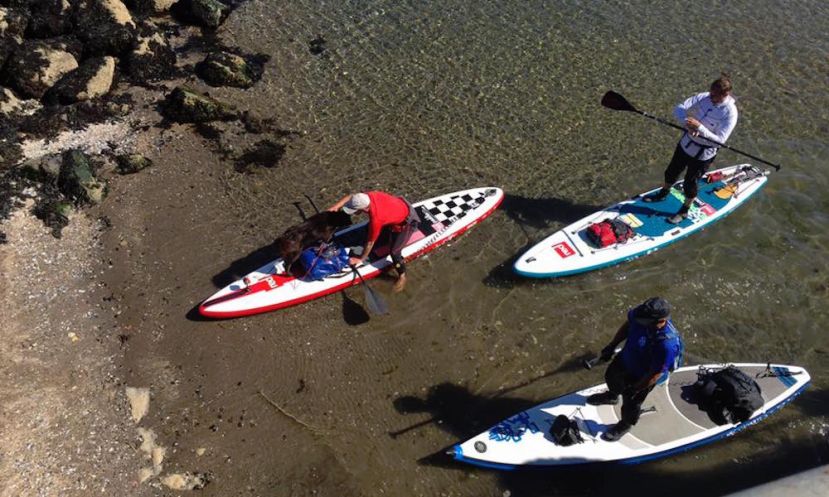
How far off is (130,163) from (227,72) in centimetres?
332

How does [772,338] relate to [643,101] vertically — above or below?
below

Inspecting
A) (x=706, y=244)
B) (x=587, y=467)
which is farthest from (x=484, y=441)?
(x=706, y=244)

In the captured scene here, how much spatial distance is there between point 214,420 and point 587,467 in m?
4.87

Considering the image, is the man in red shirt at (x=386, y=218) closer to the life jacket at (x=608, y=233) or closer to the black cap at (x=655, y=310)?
the life jacket at (x=608, y=233)

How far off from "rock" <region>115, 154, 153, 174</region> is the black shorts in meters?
9.62

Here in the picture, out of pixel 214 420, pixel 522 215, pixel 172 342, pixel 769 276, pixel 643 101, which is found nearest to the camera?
pixel 214 420

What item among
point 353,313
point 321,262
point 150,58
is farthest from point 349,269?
point 150,58

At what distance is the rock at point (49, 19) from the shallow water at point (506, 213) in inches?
145

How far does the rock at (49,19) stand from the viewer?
1299 centimetres

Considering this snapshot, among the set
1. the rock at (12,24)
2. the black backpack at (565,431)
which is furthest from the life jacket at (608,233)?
the rock at (12,24)

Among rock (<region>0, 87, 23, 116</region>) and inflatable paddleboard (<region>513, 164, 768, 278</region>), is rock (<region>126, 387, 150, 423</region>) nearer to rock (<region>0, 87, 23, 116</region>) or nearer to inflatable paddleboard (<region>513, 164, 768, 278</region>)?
inflatable paddleboard (<region>513, 164, 768, 278</region>)

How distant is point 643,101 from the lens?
1255cm

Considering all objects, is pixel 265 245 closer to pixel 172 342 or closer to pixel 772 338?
pixel 172 342

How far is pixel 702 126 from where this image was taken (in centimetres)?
830
